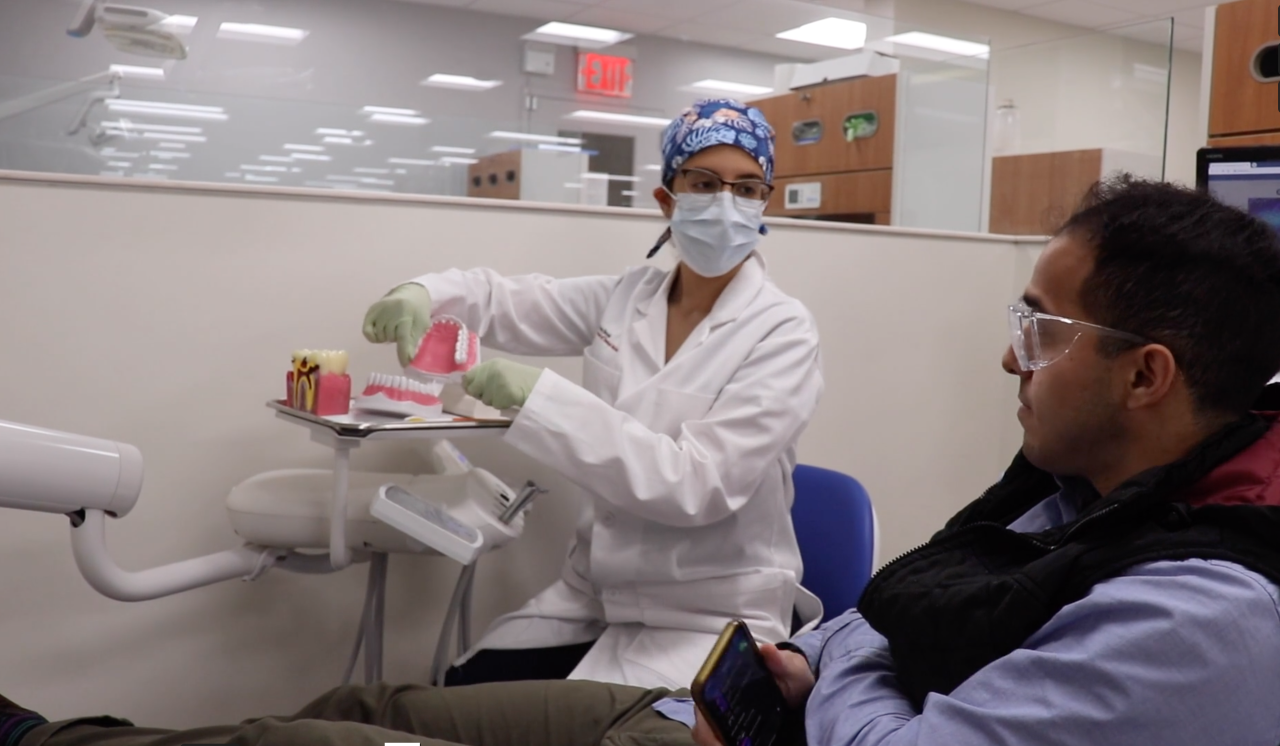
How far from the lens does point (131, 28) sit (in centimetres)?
264

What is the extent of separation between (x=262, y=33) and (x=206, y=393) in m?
2.35

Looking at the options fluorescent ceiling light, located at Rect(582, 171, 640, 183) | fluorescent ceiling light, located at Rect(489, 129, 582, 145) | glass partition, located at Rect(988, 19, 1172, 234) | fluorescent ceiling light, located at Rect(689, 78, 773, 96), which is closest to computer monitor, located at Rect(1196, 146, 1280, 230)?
glass partition, located at Rect(988, 19, 1172, 234)

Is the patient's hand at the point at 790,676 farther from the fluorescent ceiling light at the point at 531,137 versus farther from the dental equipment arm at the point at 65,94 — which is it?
the fluorescent ceiling light at the point at 531,137

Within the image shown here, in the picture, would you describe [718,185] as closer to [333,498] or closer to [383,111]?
[333,498]

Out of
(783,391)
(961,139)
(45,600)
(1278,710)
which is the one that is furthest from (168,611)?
(961,139)

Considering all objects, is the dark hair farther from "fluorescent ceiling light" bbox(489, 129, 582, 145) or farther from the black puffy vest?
"fluorescent ceiling light" bbox(489, 129, 582, 145)

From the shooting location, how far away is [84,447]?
4.15 ft

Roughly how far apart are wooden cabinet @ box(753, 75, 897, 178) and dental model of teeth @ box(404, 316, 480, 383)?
74.5 inches

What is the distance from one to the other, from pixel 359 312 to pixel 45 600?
0.67 metres

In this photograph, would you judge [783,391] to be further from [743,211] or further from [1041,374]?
[1041,374]

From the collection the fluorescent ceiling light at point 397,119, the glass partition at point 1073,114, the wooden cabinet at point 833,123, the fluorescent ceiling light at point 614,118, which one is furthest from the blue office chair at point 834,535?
the fluorescent ceiling light at point 614,118

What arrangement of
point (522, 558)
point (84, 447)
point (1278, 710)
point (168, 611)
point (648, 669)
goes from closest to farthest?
point (1278, 710)
point (84, 447)
point (648, 669)
point (168, 611)
point (522, 558)

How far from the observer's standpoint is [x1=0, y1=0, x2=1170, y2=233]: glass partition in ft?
8.20

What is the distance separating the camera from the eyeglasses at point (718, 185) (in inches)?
66.5
